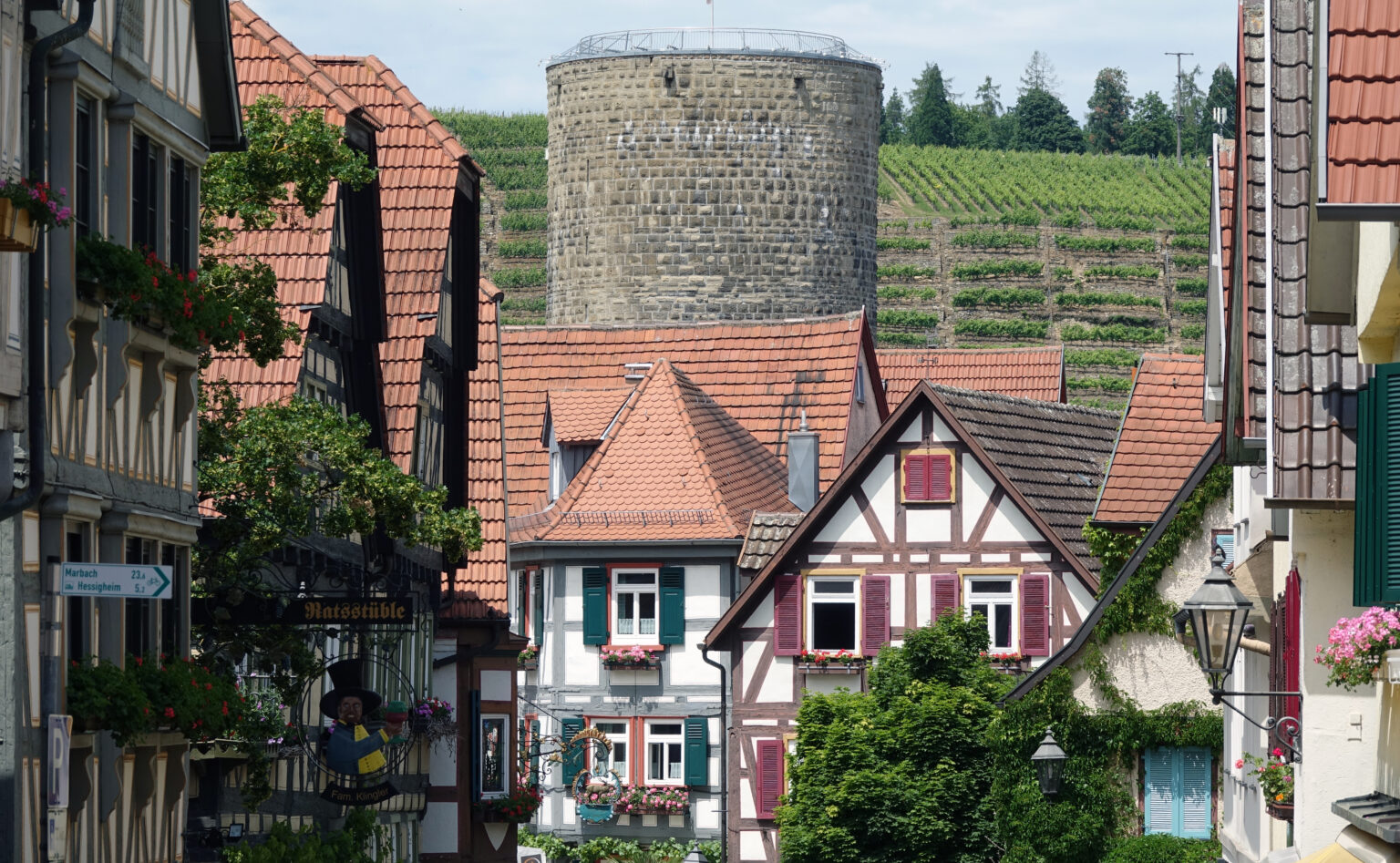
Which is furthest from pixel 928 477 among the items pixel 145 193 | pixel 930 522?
pixel 145 193

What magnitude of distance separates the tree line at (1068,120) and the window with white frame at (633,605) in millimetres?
115664

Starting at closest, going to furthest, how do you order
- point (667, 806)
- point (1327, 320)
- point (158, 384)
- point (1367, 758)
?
point (1327, 320), point (1367, 758), point (158, 384), point (667, 806)

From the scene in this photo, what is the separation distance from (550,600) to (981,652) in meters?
8.92

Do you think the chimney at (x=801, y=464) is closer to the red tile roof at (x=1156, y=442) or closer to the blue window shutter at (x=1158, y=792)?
the red tile roof at (x=1156, y=442)

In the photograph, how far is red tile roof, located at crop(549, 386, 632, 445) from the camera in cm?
3744

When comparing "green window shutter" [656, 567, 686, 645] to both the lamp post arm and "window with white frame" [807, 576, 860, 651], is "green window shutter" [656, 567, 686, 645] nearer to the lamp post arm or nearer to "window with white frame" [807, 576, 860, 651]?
"window with white frame" [807, 576, 860, 651]

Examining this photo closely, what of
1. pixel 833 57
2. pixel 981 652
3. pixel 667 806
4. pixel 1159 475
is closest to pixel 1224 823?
pixel 1159 475

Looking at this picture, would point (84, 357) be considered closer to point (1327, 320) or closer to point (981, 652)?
point (1327, 320)

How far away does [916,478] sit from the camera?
99.8 feet

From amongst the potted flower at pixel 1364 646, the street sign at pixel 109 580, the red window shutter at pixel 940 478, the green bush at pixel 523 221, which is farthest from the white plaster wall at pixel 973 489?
the green bush at pixel 523 221

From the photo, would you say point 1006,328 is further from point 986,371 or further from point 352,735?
point 352,735

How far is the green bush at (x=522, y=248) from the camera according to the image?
329 ft

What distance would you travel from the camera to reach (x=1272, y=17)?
1452 centimetres

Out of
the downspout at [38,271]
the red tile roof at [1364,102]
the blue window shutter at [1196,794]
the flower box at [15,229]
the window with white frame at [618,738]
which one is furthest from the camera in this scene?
the window with white frame at [618,738]
